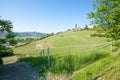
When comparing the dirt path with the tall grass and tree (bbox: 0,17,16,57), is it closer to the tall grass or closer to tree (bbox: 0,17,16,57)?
the tall grass

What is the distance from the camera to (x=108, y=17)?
1606 centimetres

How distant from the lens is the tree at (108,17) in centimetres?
1571

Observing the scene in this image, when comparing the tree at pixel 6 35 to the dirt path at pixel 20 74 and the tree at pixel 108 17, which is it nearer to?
the dirt path at pixel 20 74

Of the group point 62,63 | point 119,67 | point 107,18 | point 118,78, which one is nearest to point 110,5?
point 107,18

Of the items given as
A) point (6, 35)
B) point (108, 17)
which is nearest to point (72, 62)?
point (108, 17)

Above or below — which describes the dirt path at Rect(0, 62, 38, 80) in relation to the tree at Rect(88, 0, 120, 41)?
below

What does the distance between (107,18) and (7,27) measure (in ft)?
32.5

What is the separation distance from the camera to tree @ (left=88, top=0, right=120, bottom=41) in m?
15.7

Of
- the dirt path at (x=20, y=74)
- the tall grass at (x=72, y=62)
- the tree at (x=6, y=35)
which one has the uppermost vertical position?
the tree at (x=6, y=35)

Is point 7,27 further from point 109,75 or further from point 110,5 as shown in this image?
point 109,75

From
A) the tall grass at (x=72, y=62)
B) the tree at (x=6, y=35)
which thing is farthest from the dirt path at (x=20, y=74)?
the tree at (x=6, y=35)

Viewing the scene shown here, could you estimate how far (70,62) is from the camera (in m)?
16.5

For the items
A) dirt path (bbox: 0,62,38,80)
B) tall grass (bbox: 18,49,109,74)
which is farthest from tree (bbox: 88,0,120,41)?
dirt path (bbox: 0,62,38,80)

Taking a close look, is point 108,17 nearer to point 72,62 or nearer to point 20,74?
point 72,62
